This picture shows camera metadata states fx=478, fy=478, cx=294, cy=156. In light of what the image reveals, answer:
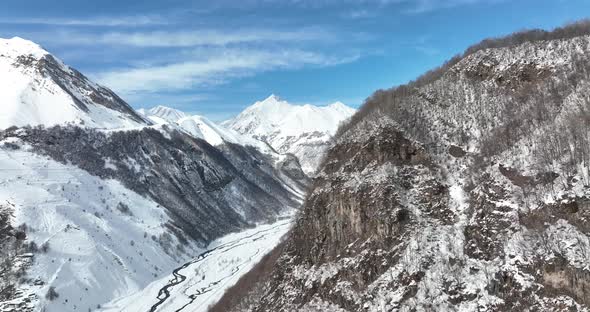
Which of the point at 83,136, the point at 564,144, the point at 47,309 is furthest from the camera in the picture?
the point at 83,136

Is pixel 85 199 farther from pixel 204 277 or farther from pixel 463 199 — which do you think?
pixel 463 199

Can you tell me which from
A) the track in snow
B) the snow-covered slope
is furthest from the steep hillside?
the snow-covered slope

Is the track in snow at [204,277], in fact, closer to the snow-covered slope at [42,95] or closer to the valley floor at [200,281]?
the valley floor at [200,281]

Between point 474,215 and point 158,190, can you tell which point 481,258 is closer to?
point 474,215

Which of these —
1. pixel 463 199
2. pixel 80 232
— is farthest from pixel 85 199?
pixel 463 199

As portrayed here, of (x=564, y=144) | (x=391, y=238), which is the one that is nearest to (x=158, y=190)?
(x=391, y=238)

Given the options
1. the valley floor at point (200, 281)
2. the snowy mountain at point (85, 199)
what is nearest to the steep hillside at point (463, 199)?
the valley floor at point (200, 281)

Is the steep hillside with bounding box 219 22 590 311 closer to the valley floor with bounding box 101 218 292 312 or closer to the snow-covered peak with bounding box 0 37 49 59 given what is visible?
the valley floor with bounding box 101 218 292 312
